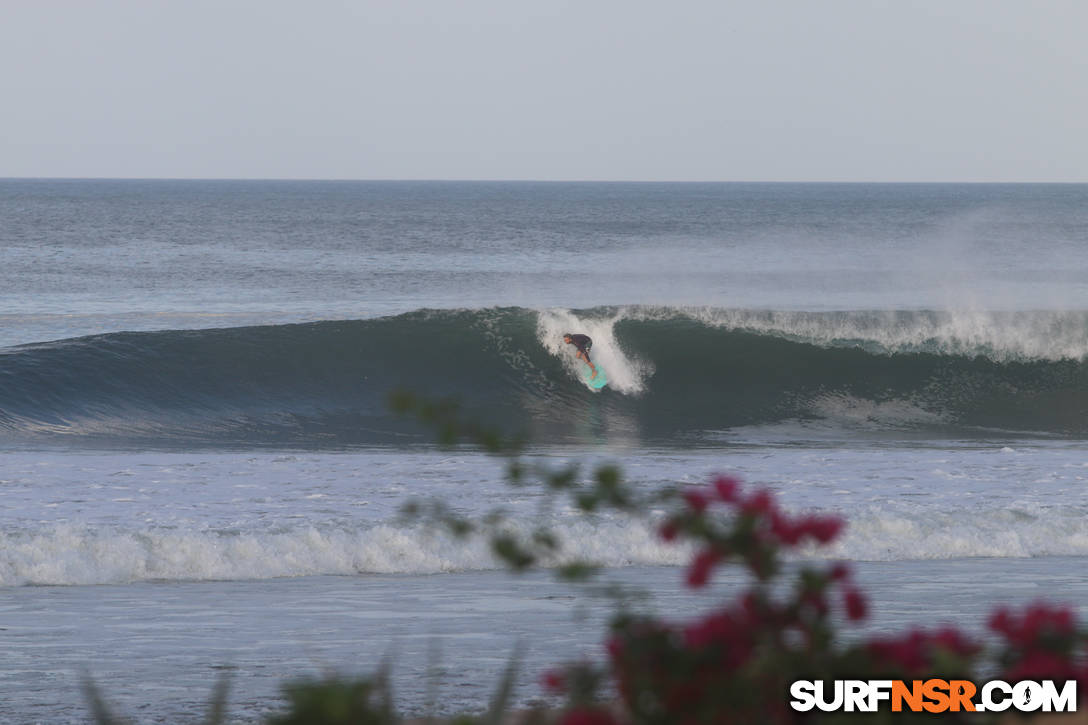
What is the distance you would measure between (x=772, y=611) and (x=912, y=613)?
561 cm

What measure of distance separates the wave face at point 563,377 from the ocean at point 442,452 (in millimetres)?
72

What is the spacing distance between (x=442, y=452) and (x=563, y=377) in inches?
265

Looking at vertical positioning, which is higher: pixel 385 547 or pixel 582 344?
pixel 582 344

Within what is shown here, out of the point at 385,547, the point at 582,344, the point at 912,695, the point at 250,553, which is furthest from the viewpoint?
the point at 582,344

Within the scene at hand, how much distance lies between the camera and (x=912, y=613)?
23.0 ft

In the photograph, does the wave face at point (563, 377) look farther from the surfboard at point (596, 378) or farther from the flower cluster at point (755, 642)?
the flower cluster at point (755, 642)

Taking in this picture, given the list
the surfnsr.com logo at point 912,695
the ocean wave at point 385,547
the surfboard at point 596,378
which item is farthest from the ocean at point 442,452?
the surfnsr.com logo at point 912,695

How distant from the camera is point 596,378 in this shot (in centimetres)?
1983

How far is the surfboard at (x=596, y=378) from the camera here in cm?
1958

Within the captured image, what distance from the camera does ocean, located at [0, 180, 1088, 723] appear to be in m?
6.48

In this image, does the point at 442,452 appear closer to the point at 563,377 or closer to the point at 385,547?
the point at 385,547

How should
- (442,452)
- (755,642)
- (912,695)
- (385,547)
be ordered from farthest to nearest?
(442,452), (385,547), (912,695), (755,642)

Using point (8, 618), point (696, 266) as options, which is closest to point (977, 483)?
point (8, 618)

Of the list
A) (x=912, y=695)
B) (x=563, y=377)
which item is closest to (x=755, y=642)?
(x=912, y=695)
